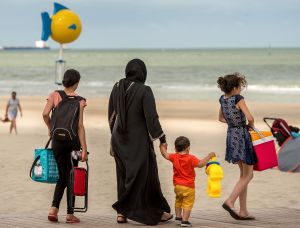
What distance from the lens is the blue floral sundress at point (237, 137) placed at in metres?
8.00

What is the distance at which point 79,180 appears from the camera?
305 inches

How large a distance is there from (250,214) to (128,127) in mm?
1693

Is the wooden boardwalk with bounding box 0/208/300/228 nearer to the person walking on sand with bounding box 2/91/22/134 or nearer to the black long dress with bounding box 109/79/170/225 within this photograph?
the black long dress with bounding box 109/79/170/225

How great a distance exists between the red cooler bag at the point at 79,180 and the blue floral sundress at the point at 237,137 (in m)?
1.39

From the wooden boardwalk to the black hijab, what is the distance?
926mm

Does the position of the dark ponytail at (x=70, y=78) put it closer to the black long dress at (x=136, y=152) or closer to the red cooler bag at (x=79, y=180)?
the black long dress at (x=136, y=152)

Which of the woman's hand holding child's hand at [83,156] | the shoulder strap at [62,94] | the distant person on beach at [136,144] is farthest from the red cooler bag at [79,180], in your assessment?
the shoulder strap at [62,94]

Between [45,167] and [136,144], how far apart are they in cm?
85

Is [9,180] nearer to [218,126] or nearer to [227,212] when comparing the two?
[227,212]

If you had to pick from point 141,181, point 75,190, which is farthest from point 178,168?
point 75,190

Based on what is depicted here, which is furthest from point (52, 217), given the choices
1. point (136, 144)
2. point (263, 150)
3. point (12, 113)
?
point (12, 113)

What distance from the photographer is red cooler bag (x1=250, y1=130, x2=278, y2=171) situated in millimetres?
8023

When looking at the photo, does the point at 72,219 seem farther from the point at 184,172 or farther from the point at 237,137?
the point at 237,137

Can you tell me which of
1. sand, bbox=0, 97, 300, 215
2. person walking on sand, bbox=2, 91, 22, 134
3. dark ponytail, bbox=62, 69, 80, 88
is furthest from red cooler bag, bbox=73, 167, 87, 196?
person walking on sand, bbox=2, 91, 22, 134
